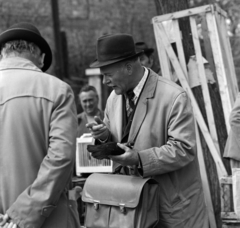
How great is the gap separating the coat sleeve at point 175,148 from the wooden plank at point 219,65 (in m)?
1.59

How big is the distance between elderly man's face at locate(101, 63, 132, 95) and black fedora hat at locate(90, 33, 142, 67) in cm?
4

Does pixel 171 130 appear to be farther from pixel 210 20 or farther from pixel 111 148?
pixel 210 20

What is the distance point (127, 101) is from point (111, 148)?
1.72 feet

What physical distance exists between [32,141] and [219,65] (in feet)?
8.34

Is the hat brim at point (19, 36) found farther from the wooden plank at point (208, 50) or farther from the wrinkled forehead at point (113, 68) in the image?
the wooden plank at point (208, 50)

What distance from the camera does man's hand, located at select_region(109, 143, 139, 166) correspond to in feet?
9.80

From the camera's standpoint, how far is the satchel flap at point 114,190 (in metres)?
3.06

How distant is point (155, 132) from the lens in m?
3.19

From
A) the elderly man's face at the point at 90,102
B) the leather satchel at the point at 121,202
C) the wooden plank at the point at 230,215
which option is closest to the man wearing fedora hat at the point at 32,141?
the leather satchel at the point at 121,202

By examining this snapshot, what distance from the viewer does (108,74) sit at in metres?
3.33

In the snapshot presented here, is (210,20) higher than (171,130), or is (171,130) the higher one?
(210,20)

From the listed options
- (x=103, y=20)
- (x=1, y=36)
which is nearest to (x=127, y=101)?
(x=1, y=36)

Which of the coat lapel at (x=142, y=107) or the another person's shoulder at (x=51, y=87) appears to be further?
the coat lapel at (x=142, y=107)

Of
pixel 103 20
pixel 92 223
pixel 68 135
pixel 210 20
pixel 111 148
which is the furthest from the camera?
pixel 103 20
